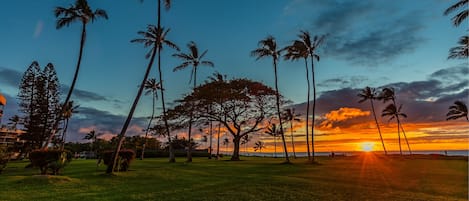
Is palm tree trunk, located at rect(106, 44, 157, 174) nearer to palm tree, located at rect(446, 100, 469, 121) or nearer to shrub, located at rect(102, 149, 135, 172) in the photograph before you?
shrub, located at rect(102, 149, 135, 172)

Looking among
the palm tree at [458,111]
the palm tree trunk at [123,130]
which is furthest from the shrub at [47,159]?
the palm tree at [458,111]

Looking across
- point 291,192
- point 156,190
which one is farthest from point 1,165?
point 291,192

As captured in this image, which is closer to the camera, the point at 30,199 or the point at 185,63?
the point at 30,199

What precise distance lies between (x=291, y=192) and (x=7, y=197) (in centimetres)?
960

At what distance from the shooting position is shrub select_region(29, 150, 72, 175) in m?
16.5

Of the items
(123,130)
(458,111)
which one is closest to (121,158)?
(123,130)

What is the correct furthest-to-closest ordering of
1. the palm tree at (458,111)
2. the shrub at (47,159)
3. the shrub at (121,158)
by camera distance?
the palm tree at (458,111), the shrub at (121,158), the shrub at (47,159)

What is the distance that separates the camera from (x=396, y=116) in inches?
2227

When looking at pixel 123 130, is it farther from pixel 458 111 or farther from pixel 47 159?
pixel 458 111

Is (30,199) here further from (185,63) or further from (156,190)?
(185,63)

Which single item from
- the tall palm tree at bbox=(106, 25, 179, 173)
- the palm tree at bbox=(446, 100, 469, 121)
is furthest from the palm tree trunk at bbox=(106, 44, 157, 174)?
the palm tree at bbox=(446, 100, 469, 121)

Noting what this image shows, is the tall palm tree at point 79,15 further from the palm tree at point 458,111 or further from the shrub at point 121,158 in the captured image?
the palm tree at point 458,111

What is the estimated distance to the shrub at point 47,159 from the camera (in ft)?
54.2

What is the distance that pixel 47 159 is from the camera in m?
16.7
